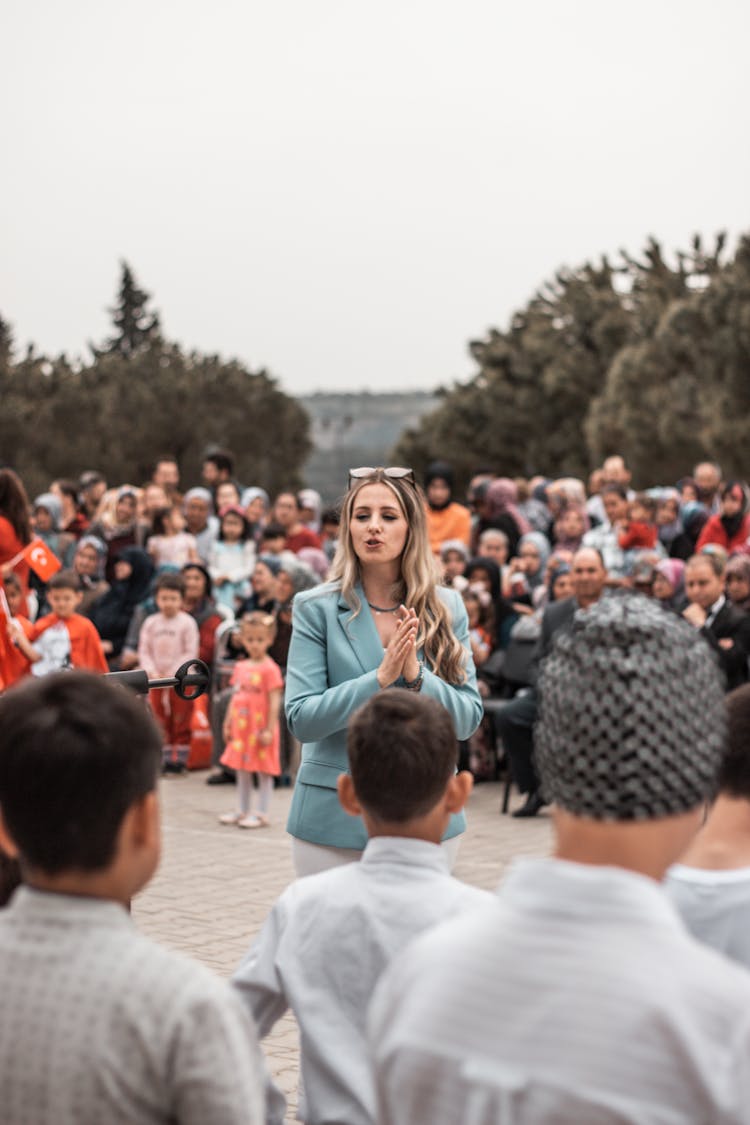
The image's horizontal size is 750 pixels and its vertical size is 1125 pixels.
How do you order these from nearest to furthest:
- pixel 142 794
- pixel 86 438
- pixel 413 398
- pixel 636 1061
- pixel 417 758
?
pixel 636 1061, pixel 142 794, pixel 417 758, pixel 86 438, pixel 413 398

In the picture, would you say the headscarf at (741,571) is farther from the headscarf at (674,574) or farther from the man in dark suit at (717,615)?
the headscarf at (674,574)

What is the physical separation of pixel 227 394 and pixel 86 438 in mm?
7193

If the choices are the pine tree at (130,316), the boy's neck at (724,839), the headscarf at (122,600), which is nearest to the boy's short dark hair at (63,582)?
the headscarf at (122,600)

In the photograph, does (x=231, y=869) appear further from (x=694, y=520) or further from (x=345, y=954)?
(x=694, y=520)

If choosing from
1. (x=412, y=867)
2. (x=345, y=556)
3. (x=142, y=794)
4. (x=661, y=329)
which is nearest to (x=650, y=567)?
(x=345, y=556)

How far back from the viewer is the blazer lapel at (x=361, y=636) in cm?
435

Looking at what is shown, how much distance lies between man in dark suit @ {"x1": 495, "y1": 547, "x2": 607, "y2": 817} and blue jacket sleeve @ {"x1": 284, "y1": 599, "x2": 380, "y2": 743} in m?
6.58

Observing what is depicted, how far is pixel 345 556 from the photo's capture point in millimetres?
4492

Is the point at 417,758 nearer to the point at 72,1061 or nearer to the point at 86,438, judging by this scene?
the point at 72,1061

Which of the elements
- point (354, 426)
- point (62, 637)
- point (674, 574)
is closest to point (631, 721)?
point (62, 637)

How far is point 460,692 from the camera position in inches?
172

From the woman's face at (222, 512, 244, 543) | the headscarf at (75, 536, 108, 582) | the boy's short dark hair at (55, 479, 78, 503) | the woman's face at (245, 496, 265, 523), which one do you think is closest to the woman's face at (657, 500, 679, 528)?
the woman's face at (222, 512, 244, 543)

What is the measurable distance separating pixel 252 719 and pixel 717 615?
3.22m

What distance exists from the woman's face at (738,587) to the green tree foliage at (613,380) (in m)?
23.8
